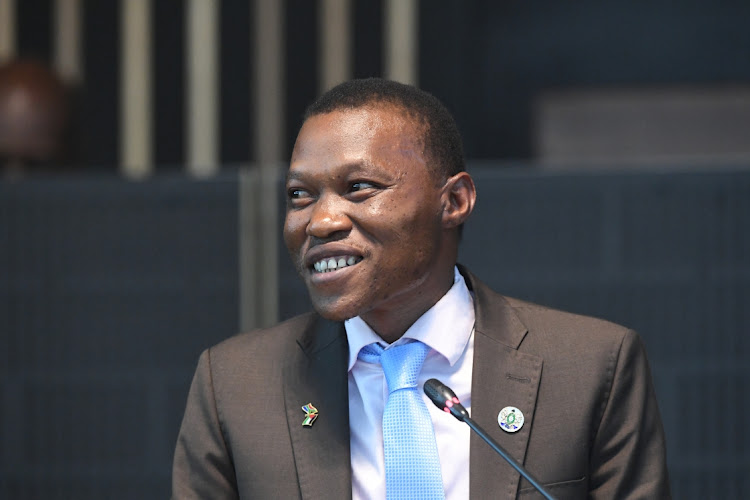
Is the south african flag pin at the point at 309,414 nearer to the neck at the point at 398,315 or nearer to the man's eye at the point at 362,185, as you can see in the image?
the neck at the point at 398,315

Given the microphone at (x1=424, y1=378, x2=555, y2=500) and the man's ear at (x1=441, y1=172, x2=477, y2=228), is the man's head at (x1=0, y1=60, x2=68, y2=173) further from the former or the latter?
the microphone at (x1=424, y1=378, x2=555, y2=500)

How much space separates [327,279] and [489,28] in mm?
3703

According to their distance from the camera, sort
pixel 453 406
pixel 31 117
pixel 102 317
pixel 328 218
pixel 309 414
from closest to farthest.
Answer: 1. pixel 453 406
2. pixel 328 218
3. pixel 309 414
4. pixel 102 317
5. pixel 31 117

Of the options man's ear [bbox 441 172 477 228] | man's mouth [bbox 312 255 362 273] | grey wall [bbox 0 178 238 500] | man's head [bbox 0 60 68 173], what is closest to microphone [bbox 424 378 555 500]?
man's mouth [bbox 312 255 362 273]

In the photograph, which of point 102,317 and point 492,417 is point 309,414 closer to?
point 492,417

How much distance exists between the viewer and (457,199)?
6.23 feet

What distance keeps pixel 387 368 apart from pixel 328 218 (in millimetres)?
301

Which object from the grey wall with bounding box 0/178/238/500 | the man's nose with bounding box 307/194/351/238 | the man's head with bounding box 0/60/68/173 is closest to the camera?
the man's nose with bounding box 307/194/351/238

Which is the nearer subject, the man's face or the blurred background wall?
the man's face

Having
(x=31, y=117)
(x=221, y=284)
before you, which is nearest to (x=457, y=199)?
(x=221, y=284)

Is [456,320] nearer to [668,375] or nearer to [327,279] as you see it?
[327,279]

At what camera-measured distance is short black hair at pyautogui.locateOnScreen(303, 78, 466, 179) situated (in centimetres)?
182

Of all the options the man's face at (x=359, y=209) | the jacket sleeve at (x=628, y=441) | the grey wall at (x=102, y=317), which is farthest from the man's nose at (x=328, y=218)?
the grey wall at (x=102, y=317)

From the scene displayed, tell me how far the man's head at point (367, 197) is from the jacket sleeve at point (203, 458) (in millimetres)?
309
